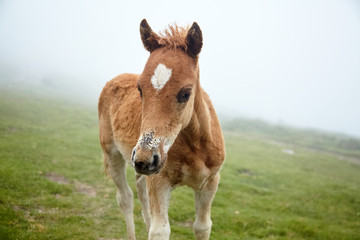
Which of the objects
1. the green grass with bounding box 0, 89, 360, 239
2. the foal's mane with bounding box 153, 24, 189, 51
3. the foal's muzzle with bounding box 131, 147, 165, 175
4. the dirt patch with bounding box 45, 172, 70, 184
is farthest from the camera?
the dirt patch with bounding box 45, 172, 70, 184

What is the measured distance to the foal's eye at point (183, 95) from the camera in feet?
9.10

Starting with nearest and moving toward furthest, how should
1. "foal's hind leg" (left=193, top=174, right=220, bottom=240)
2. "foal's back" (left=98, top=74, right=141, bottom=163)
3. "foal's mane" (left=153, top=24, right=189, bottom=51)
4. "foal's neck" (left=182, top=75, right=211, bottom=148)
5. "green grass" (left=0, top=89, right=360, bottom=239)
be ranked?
"foal's mane" (left=153, top=24, right=189, bottom=51), "foal's neck" (left=182, top=75, right=211, bottom=148), "foal's hind leg" (left=193, top=174, right=220, bottom=240), "foal's back" (left=98, top=74, right=141, bottom=163), "green grass" (left=0, top=89, right=360, bottom=239)

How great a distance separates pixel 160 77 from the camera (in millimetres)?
2742

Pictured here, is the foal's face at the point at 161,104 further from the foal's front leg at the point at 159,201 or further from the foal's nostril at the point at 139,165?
the foal's front leg at the point at 159,201

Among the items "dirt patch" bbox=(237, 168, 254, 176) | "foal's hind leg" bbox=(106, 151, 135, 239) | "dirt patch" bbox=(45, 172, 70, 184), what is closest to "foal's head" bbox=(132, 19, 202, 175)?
"foal's hind leg" bbox=(106, 151, 135, 239)

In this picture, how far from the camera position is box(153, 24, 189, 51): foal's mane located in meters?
3.14

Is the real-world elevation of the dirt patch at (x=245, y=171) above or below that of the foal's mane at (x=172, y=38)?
below

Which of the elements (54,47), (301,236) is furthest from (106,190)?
(54,47)

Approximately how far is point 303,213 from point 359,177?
13.4 m

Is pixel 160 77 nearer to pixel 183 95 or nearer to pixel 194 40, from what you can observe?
pixel 183 95

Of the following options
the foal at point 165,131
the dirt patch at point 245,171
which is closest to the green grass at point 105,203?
the dirt patch at point 245,171

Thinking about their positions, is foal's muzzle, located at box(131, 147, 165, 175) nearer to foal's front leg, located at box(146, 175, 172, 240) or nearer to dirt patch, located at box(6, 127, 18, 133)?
foal's front leg, located at box(146, 175, 172, 240)

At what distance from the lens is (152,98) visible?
271 centimetres

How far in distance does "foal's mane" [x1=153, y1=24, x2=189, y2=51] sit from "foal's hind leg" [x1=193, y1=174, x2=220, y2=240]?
84.4 inches
